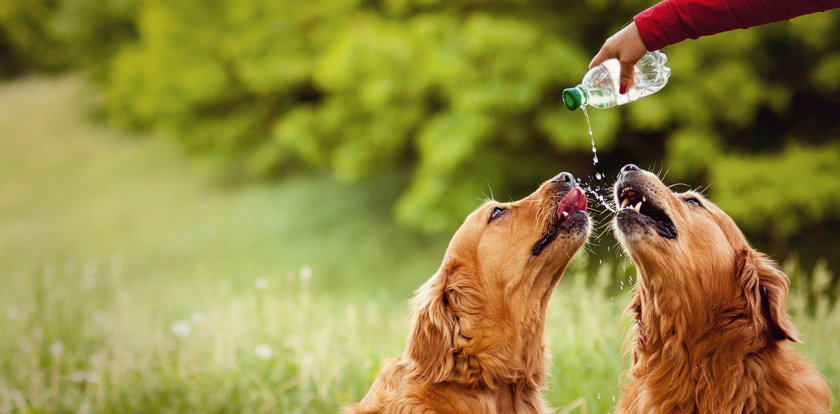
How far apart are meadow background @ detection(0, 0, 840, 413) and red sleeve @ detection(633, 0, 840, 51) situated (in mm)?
1498

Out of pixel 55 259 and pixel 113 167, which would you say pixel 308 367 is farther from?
pixel 113 167

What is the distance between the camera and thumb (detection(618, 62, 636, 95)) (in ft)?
9.82

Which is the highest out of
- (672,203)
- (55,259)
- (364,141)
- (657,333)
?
(672,203)

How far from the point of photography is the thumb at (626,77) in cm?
299

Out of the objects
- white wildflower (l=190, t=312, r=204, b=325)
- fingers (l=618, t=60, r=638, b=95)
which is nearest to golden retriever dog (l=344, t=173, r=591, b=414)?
fingers (l=618, t=60, r=638, b=95)

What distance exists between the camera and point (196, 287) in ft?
38.2

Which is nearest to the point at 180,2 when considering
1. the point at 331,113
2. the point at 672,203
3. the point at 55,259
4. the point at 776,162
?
the point at 331,113

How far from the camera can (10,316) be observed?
226 inches

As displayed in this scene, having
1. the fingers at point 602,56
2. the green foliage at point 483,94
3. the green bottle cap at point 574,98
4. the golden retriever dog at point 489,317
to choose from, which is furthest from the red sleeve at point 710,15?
the green foliage at point 483,94

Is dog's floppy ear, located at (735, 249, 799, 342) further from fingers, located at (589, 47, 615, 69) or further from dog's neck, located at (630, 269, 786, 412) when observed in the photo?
fingers, located at (589, 47, 615, 69)

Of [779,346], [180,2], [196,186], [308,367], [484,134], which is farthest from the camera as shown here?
[196,186]

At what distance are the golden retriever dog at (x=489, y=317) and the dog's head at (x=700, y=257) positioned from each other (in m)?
0.23

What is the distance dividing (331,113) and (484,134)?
2.71 m

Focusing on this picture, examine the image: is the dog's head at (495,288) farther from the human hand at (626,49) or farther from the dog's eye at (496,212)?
the human hand at (626,49)
